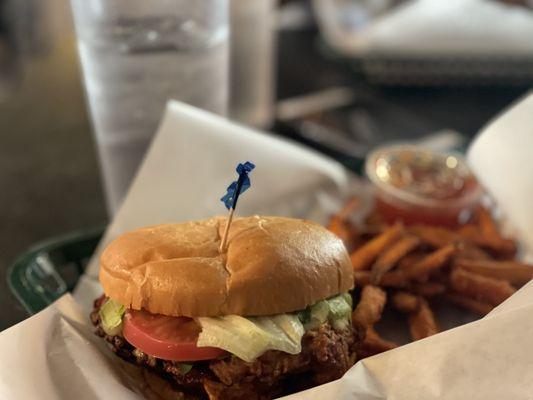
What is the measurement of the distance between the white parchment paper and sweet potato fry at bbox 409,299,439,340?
0.29 m

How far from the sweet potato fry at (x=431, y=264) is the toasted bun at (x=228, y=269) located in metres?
0.46

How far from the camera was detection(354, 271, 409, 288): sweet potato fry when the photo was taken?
1.76 metres

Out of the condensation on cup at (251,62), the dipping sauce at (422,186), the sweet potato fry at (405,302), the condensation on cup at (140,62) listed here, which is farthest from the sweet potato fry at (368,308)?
the condensation on cup at (251,62)

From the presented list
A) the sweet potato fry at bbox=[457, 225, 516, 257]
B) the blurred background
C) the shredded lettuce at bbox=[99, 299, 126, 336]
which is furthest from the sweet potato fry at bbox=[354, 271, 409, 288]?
the blurred background

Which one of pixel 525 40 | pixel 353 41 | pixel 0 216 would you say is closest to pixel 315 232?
pixel 0 216

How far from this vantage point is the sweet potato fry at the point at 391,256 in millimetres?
1779

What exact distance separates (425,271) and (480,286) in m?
0.15

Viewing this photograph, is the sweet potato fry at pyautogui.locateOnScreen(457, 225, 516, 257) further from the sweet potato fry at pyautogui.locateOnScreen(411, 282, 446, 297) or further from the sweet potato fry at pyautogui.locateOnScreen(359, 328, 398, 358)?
the sweet potato fry at pyautogui.locateOnScreen(359, 328, 398, 358)

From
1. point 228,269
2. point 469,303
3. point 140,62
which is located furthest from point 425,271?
point 140,62

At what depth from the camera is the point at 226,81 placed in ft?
7.55

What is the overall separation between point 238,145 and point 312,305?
843 millimetres

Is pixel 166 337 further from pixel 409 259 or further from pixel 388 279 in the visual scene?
pixel 409 259

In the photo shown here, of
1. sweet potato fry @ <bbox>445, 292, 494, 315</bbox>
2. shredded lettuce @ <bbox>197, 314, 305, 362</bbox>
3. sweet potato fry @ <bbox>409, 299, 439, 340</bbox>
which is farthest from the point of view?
sweet potato fry @ <bbox>445, 292, 494, 315</bbox>

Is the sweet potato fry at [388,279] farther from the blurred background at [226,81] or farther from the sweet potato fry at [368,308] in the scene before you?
the blurred background at [226,81]
